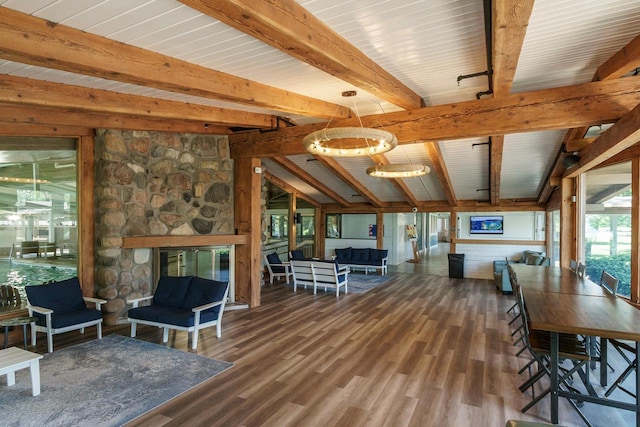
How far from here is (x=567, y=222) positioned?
6.51 meters

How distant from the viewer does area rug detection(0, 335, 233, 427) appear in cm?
274

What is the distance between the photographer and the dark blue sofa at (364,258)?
409 inches

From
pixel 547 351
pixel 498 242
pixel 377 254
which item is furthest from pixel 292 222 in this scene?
pixel 547 351

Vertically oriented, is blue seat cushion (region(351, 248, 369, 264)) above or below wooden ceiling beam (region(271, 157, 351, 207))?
below

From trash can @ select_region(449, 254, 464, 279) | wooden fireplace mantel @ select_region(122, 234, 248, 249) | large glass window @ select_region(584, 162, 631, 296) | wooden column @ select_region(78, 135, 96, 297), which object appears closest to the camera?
large glass window @ select_region(584, 162, 631, 296)

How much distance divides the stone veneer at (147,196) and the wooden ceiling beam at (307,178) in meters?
2.12

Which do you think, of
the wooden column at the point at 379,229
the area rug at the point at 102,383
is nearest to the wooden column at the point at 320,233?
the wooden column at the point at 379,229

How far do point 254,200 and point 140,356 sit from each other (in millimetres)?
3173

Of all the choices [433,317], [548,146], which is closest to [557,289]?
[433,317]

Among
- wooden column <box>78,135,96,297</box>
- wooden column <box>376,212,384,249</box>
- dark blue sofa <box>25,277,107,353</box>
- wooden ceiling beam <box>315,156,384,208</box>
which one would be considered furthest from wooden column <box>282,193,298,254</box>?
dark blue sofa <box>25,277,107,353</box>

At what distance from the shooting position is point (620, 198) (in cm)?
516

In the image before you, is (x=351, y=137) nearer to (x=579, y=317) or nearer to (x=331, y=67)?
(x=331, y=67)

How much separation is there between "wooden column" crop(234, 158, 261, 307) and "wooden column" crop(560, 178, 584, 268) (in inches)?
229

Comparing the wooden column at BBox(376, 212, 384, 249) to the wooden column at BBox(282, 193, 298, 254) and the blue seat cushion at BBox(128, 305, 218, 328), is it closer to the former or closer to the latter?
the wooden column at BBox(282, 193, 298, 254)
